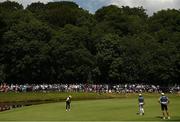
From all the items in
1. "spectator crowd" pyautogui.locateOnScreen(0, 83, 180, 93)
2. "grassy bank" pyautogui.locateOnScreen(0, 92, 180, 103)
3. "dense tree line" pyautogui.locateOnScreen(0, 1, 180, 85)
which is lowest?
"grassy bank" pyautogui.locateOnScreen(0, 92, 180, 103)

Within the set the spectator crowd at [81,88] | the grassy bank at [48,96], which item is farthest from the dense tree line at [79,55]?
the grassy bank at [48,96]

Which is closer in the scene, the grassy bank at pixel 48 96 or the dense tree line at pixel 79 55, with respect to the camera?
the grassy bank at pixel 48 96

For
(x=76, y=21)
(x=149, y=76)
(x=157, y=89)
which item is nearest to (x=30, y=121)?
(x=157, y=89)

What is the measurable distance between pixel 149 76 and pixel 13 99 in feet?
121

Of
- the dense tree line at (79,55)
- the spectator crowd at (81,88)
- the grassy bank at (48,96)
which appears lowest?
the grassy bank at (48,96)

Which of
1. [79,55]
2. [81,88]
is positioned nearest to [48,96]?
[81,88]

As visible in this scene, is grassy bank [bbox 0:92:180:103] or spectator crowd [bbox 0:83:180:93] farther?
spectator crowd [bbox 0:83:180:93]

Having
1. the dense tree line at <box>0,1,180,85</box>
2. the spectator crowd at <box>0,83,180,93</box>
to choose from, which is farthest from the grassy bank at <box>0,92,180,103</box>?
the dense tree line at <box>0,1,180,85</box>

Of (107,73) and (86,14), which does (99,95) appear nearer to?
(107,73)

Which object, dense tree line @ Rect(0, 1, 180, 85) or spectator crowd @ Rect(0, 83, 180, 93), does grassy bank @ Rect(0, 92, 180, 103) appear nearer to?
spectator crowd @ Rect(0, 83, 180, 93)

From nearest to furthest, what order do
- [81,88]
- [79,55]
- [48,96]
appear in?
[48,96] < [81,88] < [79,55]

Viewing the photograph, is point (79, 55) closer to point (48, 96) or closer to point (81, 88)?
point (81, 88)

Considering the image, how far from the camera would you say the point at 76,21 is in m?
134

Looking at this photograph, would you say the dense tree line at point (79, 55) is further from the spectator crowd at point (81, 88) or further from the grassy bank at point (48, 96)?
the grassy bank at point (48, 96)
